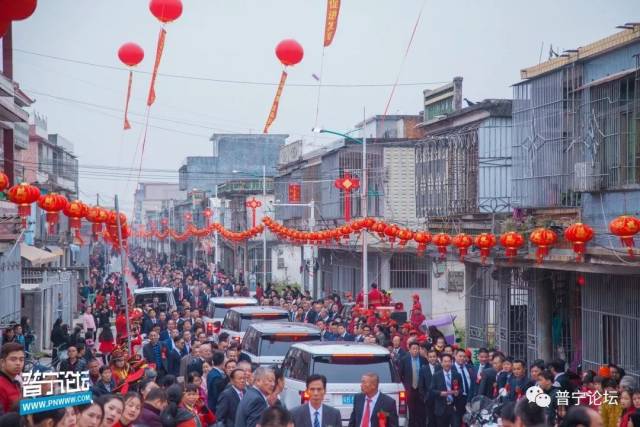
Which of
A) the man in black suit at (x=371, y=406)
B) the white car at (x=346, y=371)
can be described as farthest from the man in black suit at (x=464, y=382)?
the man in black suit at (x=371, y=406)

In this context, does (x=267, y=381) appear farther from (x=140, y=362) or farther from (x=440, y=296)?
(x=440, y=296)

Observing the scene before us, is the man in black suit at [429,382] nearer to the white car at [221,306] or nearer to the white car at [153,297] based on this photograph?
the white car at [221,306]

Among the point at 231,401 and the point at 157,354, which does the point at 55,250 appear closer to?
the point at 157,354

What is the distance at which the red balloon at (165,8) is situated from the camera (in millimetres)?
18391

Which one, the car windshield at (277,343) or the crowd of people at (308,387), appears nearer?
the crowd of people at (308,387)

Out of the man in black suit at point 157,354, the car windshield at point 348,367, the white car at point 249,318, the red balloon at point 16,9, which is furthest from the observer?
the white car at point 249,318

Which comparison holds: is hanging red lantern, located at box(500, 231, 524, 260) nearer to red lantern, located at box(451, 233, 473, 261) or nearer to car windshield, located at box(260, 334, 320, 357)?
red lantern, located at box(451, 233, 473, 261)

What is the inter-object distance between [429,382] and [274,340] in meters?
3.50

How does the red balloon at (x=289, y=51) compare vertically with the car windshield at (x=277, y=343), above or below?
above

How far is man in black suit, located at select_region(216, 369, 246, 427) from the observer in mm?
14742

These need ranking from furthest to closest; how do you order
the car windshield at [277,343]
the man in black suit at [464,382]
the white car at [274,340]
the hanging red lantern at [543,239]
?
the car windshield at [277,343] → the white car at [274,340] → the hanging red lantern at [543,239] → the man in black suit at [464,382]

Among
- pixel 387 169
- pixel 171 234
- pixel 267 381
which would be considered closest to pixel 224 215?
pixel 171 234

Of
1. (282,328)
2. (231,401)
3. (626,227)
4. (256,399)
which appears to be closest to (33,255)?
(282,328)

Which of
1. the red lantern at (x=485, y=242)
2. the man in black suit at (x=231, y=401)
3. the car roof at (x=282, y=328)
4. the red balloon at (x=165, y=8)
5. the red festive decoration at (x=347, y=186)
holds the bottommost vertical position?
the man in black suit at (x=231, y=401)
